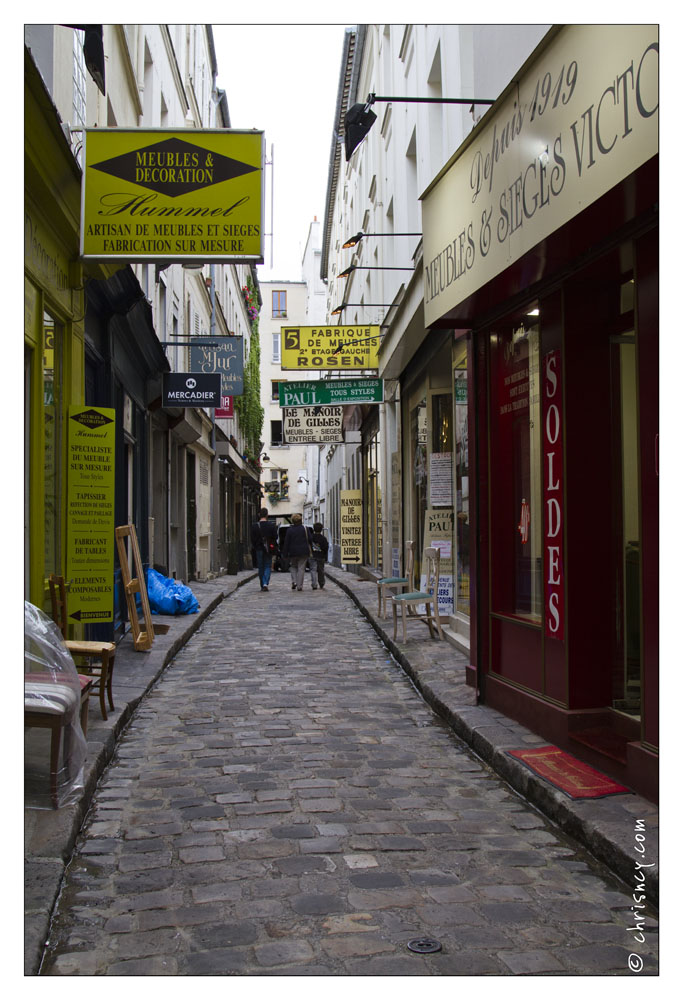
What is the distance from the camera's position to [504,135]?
5328 mm

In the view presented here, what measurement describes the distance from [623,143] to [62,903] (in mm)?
3838

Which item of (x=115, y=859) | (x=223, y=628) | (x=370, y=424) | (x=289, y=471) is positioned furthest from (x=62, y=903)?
(x=289, y=471)

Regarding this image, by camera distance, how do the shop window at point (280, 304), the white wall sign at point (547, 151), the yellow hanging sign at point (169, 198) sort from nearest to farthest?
the white wall sign at point (547, 151), the yellow hanging sign at point (169, 198), the shop window at point (280, 304)

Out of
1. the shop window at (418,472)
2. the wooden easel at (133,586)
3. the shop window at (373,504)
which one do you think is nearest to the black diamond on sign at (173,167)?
the wooden easel at (133,586)

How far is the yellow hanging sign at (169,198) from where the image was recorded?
6.85 meters

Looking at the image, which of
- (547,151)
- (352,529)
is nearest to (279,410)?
(352,529)

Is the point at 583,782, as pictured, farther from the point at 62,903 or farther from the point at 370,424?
the point at 370,424

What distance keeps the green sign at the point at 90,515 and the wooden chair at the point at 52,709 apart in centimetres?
304

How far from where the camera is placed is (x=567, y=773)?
4879 millimetres

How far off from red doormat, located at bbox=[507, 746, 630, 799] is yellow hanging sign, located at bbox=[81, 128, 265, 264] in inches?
164

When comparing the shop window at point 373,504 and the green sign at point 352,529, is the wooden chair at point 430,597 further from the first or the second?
the green sign at point 352,529

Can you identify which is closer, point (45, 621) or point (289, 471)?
point (45, 621)

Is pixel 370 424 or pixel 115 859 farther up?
pixel 370 424

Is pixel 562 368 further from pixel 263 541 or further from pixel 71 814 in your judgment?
pixel 263 541
